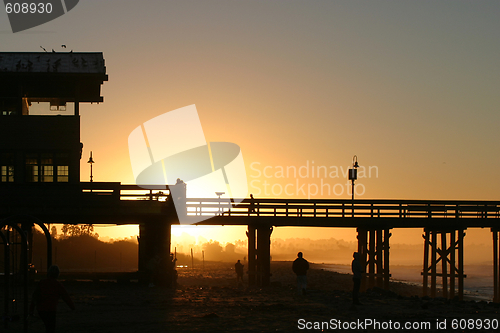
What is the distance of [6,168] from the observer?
2558 cm

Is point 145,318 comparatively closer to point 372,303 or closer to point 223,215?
point 372,303

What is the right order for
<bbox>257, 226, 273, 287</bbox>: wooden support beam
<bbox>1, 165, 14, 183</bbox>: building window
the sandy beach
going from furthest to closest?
<bbox>257, 226, 273, 287</bbox>: wooden support beam → <bbox>1, 165, 14, 183</bbox>: building window → the sandy beach

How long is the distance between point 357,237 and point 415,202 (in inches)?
135

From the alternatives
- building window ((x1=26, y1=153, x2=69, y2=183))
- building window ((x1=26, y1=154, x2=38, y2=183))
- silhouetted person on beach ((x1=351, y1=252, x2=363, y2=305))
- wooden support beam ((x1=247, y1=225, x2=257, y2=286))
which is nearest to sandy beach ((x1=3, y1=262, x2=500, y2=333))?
silhouetted person on beach ((x1=351, y1=252, x2=363, y2=305))

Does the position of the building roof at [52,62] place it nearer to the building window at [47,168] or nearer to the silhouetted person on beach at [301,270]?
the building window at [47,168]

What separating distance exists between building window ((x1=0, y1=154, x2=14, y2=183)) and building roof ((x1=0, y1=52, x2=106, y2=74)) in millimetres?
4100

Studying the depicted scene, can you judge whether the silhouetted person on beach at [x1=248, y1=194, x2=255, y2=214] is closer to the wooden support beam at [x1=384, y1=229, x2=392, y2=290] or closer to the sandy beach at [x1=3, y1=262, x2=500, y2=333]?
the sandy beach at [x1=3, y1=262, x2=500, y2=333]

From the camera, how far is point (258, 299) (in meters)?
18.5

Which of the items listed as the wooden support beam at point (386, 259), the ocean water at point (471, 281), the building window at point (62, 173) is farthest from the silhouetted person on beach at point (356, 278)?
the ocean water at point (471, 281)

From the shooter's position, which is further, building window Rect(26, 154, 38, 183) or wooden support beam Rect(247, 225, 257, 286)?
wooden support beam Rect(247, 225, 257, 286)

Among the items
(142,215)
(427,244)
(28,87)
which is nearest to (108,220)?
(142,215)

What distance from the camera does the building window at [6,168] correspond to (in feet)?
83.6

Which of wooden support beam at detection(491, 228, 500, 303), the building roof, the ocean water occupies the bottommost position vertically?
the ocean water

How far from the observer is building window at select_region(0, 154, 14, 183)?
25.5m
